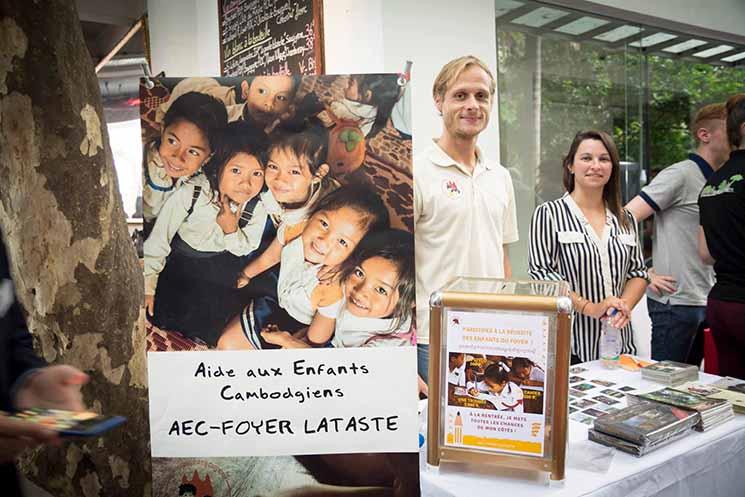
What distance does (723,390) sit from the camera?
5.18 ft

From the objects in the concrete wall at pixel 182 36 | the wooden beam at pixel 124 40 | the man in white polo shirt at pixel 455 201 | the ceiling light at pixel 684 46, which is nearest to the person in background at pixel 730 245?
the man in white polo shirt at pixel 455 201

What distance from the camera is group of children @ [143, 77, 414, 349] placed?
1.11 m

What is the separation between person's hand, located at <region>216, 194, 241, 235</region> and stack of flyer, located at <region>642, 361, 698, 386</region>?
136cm

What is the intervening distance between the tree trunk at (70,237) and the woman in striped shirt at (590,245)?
1432 millimetres

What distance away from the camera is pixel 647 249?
449 cm

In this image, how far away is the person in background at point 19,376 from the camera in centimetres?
95

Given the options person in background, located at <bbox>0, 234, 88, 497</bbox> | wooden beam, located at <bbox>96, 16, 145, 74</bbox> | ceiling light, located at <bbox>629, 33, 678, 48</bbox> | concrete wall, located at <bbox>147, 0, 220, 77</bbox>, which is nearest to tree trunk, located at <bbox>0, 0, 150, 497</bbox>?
person in background, located at <bbox>0, 234, 88, 497</bbox>

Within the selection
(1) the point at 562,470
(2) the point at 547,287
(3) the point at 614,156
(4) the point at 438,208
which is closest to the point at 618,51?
(3) the point at 614,156

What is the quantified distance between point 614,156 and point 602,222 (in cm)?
25

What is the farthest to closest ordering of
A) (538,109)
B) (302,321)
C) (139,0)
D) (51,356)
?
1. (139,0)
2. (538,109)
3. (51,356)
4. (302,321)

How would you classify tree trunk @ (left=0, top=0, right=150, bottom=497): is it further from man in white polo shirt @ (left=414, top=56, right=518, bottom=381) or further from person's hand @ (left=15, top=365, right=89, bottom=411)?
man in white polo shirt @ (left=414, top=56, right=518, bottom=381)

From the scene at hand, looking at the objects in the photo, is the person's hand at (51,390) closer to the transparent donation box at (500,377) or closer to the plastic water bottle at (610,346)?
the transparent donation box at (500,377)

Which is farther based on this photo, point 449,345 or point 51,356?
point 51,356

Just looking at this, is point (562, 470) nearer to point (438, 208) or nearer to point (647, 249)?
point (438, 208)
